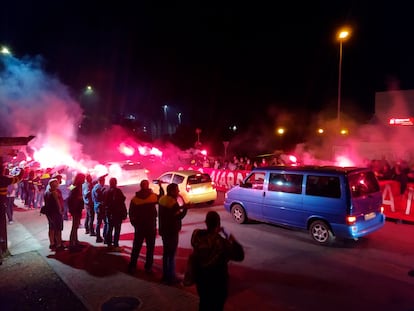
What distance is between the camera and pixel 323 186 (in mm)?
9016

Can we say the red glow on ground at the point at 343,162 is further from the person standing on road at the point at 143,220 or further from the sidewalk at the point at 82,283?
the person standing on road at the point at 143,220

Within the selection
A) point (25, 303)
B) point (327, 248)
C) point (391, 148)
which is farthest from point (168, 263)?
point (391, 148)

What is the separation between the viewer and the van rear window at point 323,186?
8680 millimetres

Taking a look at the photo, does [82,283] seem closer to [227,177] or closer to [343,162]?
[227,177]

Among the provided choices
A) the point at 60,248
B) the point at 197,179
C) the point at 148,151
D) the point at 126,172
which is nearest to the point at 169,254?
the point at 60,248

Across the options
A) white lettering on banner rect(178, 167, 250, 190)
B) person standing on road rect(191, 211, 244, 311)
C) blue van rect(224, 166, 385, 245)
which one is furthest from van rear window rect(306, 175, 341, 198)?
white lettering on banner rect(178, 167, 250, 190)

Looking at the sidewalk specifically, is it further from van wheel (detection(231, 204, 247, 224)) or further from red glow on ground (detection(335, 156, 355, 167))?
red glow on ground (detection(335, 156, 355, 167))

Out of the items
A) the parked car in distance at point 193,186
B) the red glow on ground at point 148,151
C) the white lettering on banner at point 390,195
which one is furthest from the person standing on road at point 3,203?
the red glow on ground at point 148,151

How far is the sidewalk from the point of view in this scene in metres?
6.02

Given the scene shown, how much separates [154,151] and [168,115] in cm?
2126

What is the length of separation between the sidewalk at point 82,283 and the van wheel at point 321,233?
13.3 feet

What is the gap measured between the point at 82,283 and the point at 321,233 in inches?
229

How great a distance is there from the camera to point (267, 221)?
10.6 metres

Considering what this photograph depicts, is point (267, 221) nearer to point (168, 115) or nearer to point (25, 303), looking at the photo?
point (25, 303)
